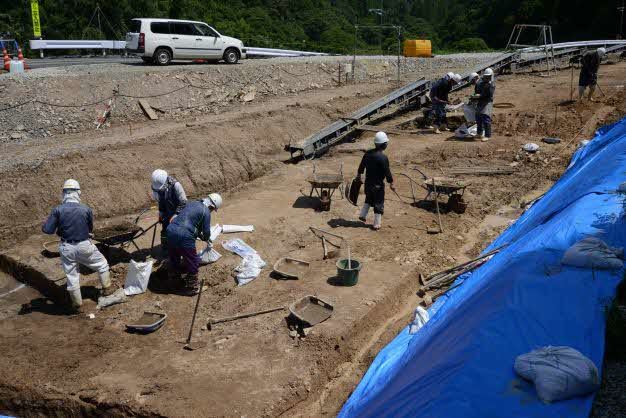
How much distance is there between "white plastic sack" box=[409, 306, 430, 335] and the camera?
23.8 feet

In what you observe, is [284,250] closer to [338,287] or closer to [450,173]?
[338,287]

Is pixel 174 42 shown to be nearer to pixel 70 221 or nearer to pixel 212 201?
pixel 212 201

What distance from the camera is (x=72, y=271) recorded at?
8523 millimetres

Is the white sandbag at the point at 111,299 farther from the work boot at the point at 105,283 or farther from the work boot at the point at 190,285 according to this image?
the work boot at the point at 190,285

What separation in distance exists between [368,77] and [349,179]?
37.6 feet

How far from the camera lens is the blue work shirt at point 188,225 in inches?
335

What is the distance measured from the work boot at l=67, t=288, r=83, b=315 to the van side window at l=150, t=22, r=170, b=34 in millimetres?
12426

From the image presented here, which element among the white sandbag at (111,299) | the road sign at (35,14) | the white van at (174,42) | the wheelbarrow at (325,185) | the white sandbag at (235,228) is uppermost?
the road sign at (35,14)

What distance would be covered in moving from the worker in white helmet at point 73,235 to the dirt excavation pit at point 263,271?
60 centimetres

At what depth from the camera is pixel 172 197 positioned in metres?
9.18

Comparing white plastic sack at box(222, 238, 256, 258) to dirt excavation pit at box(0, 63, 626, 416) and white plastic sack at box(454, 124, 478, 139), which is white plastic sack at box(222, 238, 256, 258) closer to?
dirt excavation pit at box(0, 63, 626, 416)

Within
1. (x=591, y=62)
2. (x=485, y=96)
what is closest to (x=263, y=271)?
(x=485, y=96)

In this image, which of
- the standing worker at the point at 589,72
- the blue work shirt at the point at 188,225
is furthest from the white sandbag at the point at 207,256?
the standing worker at the point at 589,72

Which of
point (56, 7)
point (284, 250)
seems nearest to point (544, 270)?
point (284, 250)
